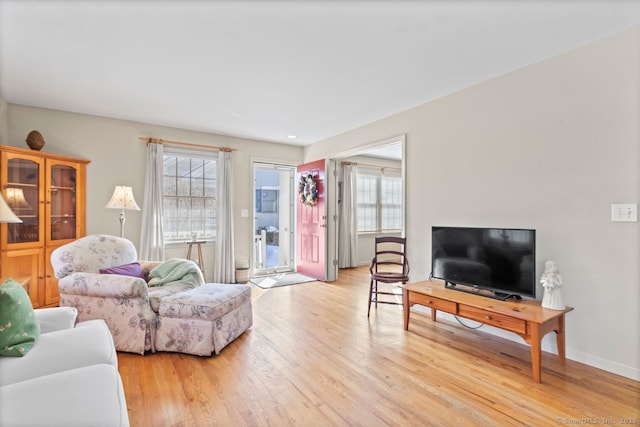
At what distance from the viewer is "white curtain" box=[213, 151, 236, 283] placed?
16.3 feet

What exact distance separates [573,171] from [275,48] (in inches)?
103

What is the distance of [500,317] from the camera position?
7.89 ft

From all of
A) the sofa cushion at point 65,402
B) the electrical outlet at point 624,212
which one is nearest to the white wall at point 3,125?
the sofa cushion at point 65,402

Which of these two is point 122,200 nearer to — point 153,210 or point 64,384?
point 153,210

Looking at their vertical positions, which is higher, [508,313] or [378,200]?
[378,200]

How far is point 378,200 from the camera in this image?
7215mm

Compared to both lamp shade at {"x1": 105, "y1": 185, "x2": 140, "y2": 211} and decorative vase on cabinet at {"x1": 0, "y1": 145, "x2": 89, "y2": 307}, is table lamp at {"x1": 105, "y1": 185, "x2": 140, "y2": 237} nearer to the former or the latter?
lamp shade at {"x1": 105, "y1": 185, "x2": 140, "y2": 211}

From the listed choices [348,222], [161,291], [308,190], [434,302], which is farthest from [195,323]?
[348,222]

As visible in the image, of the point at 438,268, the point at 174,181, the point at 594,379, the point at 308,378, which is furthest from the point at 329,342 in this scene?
the point at 174,181

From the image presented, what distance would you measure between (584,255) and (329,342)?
2249 millimetres

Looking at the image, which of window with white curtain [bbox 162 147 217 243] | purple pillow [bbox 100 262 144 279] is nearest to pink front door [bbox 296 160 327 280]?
window with white curtain [bbox 162 147 217 243]

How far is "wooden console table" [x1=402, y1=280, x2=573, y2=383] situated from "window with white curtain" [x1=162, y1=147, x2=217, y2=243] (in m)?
3.55

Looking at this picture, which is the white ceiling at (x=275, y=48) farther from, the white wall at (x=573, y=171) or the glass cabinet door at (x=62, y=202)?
the glass cabinet door at (x=62, y=202)

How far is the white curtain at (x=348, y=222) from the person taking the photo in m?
6.45
